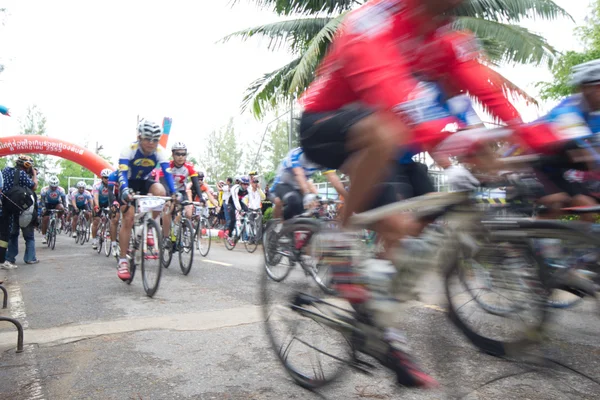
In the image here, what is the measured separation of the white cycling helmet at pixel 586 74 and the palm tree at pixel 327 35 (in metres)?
8.15

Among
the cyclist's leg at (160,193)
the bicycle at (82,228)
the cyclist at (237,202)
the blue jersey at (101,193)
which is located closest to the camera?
the cyclist's leg at (160,193)

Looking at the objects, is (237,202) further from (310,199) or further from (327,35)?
(310,199)

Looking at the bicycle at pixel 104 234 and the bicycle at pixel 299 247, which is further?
the bicycle at pixel 104 234

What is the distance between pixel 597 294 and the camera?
77.6 inches

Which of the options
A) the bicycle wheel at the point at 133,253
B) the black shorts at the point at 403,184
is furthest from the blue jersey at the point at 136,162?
the black shorts at the point at 403,184

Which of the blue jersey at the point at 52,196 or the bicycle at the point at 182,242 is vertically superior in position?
the blue jersey at the point at 52,196

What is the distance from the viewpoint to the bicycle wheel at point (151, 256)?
5.68 meters

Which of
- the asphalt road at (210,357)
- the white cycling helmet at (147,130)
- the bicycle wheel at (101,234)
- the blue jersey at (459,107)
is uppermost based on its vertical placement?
the white cycling helmet at (147,130)

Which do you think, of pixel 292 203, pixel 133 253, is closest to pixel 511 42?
pixel 292 203

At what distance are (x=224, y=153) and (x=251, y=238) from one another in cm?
4021

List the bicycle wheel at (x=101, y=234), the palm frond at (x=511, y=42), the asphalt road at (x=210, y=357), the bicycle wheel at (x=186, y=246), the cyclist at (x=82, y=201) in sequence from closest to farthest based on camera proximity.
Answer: the asphalt road at (x=210, y=357) < the bicycle wheel at (x=186, y=246) < the bicycle wheel at (x=101, y=234) < the palm frond at (x=511, y=42) < the cyclist at (x=82, y=201)

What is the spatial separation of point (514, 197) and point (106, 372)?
2578 mm

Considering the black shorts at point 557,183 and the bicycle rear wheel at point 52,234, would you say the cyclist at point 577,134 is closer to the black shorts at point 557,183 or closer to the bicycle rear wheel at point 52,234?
the black shorts at point 557,183

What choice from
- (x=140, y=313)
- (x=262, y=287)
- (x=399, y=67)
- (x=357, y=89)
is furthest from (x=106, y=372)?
(x=399, y=67)
